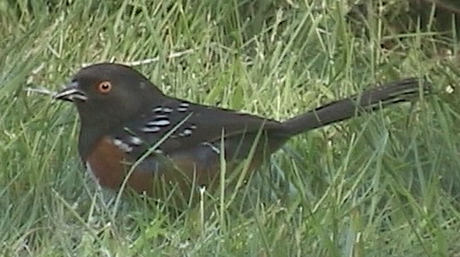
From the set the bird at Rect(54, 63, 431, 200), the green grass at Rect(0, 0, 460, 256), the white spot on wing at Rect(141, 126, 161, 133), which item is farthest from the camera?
the white spot on wing at Rect(141, 126, 161, 133)

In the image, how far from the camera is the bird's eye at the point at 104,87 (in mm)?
4531

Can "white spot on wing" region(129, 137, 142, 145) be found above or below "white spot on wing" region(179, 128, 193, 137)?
above

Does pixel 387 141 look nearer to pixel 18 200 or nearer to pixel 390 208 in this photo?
pixel 390 208

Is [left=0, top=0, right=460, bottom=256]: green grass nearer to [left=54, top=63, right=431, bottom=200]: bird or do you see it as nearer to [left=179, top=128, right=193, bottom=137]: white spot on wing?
[left=54, top=63, right=431, bottom=200]: bird

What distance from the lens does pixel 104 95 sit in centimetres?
454

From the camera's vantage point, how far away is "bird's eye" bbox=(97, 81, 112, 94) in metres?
4.53

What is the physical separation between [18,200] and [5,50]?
1205 mm

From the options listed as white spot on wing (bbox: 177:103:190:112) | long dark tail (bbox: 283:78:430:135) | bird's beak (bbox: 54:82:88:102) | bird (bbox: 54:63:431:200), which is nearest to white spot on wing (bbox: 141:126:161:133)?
bird (bbox: 54:63:431:200)

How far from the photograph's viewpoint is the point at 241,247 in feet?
12.7

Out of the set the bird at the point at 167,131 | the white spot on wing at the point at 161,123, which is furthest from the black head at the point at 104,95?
the white spot on wing at the point at 161,123

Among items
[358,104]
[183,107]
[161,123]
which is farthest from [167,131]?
[358,104]

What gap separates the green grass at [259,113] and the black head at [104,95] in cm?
20

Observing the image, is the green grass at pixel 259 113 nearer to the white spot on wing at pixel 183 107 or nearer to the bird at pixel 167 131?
the bird at pixel 167 131

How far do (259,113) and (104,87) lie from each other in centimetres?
72
